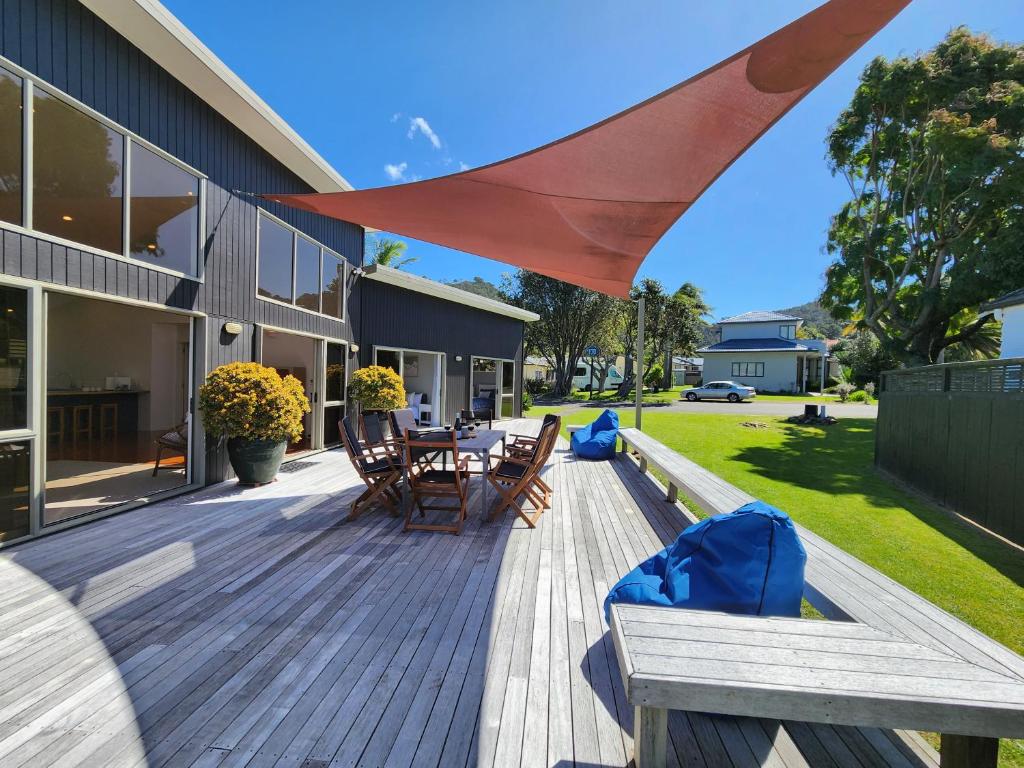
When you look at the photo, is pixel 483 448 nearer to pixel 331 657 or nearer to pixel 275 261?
pixel 331 657

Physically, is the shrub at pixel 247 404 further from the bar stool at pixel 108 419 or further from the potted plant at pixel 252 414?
the bar stool at pixel 108 419

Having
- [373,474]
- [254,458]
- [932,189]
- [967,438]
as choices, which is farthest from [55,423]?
[932,189]

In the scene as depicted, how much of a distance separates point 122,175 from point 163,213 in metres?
0.50

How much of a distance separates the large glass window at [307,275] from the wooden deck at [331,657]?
4074mm

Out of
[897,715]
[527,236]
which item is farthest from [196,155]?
[897,715]

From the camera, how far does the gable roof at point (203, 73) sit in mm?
3613

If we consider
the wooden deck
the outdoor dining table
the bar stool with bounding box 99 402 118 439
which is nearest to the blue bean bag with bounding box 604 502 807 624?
the wooden deck

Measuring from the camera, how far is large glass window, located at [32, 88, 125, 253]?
3.39 metres

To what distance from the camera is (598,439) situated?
713 centimetres

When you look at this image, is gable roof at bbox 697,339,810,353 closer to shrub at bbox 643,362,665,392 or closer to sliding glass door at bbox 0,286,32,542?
shrub at bbox 643,362,665,392

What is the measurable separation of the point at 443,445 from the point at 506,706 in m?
2.15

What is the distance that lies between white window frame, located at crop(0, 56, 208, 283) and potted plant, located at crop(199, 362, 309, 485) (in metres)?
1.20

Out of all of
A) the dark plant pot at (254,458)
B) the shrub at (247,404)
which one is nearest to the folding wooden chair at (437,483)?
the shrub at (247,404)

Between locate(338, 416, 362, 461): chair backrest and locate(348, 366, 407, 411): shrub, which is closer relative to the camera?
locate(338, 416, 362, 461): chair backrest
